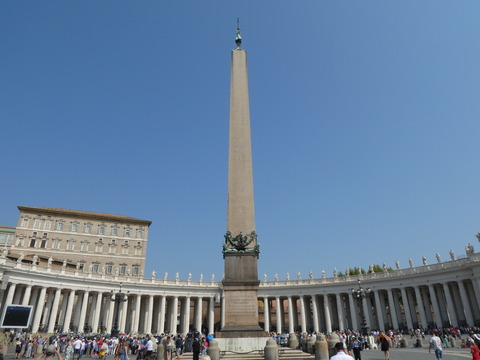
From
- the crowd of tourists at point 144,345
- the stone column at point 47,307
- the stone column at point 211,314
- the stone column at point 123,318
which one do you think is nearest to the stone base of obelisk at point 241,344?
the crowd of tourists at point 144,345

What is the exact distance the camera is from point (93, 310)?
50.7 m

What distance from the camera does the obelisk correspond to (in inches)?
519

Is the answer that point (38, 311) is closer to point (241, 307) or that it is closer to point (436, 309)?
point (241, 307)

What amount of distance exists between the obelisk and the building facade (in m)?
49.6

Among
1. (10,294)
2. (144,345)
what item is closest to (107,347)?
(144,345)

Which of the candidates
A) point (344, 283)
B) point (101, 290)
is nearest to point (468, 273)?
point (344, 283)

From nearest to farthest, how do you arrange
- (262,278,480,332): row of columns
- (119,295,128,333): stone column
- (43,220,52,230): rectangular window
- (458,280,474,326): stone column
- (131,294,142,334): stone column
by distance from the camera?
(458,280,474,326): stone column → (262,278,480,332): row of columns → (119,295,128,333): stone column → (131,294,142,334): stone column → (43,220,52,230): rectangular window

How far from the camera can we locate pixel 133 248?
64.2 meters

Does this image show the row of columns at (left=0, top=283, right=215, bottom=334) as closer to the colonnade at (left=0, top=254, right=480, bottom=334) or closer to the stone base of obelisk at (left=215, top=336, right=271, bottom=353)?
the colonnade at (left=0, top=254, right=480, bottom=334)

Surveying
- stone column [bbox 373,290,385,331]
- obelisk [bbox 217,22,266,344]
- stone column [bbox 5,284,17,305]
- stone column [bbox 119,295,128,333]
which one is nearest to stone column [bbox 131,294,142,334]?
stone column [bbox 119,295,128,333]

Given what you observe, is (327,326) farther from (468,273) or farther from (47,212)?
(47,212)

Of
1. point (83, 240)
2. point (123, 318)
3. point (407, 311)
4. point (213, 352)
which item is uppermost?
point (83, 240)

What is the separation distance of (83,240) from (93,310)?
14.7 m

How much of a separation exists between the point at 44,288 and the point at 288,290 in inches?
1448
